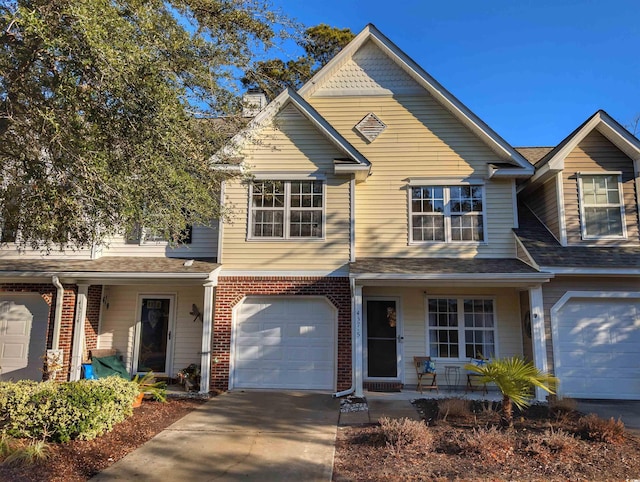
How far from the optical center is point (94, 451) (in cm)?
593

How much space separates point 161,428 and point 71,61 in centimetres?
573

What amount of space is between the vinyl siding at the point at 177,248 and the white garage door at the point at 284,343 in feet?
6.27

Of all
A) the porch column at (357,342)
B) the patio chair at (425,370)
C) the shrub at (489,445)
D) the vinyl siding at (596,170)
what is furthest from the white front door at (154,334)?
the vinyl siding at (596,170)

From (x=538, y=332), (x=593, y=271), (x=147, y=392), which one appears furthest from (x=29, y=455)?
(x=593, y=271)

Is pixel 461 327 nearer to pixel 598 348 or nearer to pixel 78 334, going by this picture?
pixel 598 348

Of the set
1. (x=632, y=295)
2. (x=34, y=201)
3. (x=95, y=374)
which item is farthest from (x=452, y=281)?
(x=95, y=374)

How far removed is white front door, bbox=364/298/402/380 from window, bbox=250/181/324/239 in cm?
247

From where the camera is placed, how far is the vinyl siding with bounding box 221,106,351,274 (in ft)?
34.1

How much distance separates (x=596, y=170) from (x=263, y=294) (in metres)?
8.90

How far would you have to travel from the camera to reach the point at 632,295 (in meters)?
9.78

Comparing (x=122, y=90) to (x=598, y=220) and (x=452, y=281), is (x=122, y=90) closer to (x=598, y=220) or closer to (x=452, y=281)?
(x=452, y=281)

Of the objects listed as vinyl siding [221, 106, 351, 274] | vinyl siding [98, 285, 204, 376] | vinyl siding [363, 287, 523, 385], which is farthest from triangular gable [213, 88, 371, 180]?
vinyl siding [98, 285, 204, 376]

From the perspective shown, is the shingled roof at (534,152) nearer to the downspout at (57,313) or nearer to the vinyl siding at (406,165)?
the vinyl siding at (406,165)

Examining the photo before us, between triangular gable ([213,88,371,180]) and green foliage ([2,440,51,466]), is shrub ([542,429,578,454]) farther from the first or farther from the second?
green foliage ([2,440,51,466])
